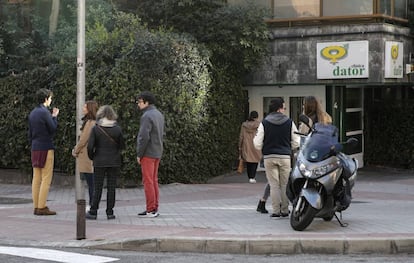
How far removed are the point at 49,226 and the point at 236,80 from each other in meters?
8.19

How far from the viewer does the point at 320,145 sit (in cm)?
802

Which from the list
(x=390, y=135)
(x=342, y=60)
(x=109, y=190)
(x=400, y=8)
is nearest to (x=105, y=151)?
(x=109, y=190)

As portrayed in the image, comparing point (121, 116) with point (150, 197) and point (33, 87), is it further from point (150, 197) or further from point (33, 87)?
point (150, 197)

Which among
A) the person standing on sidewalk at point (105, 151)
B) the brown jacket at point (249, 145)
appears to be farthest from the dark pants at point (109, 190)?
the brown jacket at point (249, 145)

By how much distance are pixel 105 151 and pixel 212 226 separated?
6.59 ft

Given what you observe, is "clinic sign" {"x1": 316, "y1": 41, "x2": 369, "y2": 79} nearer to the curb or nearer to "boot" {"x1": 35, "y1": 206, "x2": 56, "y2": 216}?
the curb

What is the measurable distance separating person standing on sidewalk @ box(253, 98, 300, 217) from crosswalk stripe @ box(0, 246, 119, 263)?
2.93m

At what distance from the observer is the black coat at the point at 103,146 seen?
930cm

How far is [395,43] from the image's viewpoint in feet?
49.4

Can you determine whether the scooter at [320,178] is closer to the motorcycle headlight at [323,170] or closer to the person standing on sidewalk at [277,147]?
the motorcycle headlight at [323,170]

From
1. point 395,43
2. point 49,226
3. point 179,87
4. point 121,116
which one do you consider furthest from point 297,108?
point 49,226

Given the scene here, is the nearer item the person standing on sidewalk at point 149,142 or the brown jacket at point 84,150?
the person standing on sidewalk at point 149,142

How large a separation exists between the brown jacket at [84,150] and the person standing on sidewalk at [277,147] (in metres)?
2.67

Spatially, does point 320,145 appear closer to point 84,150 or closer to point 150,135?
point 150,135
